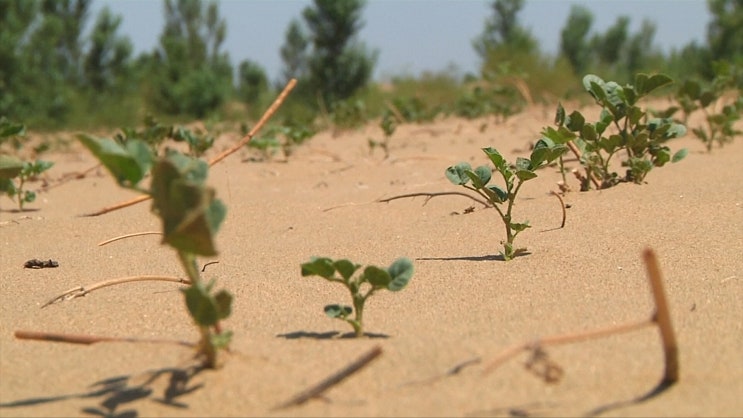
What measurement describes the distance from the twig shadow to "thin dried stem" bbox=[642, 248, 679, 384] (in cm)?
1

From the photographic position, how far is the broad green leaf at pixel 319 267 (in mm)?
1748

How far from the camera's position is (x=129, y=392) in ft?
5.02

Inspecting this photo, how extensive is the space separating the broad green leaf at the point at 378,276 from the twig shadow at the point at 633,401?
1.64 feet

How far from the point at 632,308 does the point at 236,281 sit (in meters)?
1.02

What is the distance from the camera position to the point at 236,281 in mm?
2459

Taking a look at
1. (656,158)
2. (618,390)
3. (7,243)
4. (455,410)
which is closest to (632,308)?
(618,390)

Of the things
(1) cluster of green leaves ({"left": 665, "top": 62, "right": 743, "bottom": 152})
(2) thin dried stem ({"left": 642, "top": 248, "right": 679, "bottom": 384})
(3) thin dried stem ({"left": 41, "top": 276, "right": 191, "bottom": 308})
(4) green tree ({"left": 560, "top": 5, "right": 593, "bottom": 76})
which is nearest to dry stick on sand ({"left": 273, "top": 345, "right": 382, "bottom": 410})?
(2) thin dried stem ({"left": 642, "top": 248, "right": 679, "bottom": 384})

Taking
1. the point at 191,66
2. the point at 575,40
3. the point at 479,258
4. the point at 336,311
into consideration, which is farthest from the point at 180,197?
the point at 575,40

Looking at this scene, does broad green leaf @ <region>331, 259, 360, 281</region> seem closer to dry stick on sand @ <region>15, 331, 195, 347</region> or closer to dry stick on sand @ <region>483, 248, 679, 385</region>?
dry stick on sand @ <region>15, 331, 195, 347</region>

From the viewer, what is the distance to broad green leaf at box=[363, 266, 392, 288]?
1755 millimetres

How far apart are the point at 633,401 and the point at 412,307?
737 mm

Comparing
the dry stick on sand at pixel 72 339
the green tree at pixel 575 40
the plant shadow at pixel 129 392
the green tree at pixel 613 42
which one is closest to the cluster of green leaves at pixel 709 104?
the dry stick on sand at pixel 72 339

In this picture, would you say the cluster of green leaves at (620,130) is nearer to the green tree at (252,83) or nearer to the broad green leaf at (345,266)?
the broad green leaf at (345,266)

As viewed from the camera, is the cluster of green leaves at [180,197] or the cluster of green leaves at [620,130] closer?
the cluster of green leaves at [180,197]
